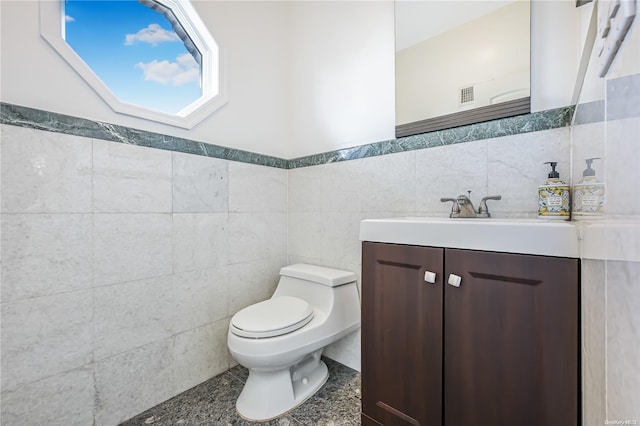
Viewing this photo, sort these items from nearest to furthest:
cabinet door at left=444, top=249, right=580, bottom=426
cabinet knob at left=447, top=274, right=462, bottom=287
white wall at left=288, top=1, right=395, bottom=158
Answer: cabinet door at left=444, top=249, right=580, bottom=426 → cabinet knob at left=447, top=274, right=462, bottom=287 → white wall at left=288, top=1, right=395, bottom=158

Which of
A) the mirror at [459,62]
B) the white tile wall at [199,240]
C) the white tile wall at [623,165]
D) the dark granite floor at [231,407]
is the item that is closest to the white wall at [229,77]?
the white tile wall at [199,240]

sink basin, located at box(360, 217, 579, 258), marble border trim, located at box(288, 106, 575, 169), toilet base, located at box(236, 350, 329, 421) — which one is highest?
marble border trim, located at box(288, 106, 575, 169)

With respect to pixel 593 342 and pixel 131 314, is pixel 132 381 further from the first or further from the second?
pixel 593 342

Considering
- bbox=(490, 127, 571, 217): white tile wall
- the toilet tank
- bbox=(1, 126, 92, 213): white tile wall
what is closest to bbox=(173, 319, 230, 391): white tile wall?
the toilet tank

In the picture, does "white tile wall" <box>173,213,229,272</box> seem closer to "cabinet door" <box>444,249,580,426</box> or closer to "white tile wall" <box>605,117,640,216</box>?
"cabinet door" <box>444,249,580,426</box>

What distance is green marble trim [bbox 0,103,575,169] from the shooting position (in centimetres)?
106

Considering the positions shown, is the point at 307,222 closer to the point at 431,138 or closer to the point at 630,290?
the point at 431,138

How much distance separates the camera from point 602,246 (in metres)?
0.47

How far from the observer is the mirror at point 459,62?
117 centimetres

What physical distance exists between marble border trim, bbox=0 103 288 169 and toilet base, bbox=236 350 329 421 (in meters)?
1.24

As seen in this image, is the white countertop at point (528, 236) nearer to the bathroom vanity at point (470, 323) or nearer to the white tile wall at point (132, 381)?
the bathroom vanity at point (470, 323)

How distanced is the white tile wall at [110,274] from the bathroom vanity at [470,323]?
3.20 ft

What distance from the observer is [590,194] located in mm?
659

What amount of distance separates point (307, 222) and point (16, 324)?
1.44 metres
